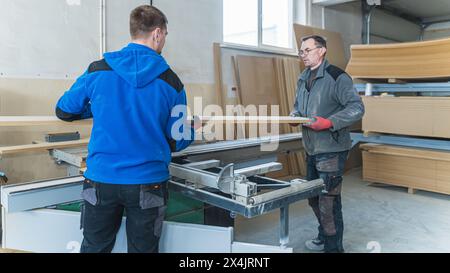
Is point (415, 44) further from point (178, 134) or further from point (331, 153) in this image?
point (178, 134)

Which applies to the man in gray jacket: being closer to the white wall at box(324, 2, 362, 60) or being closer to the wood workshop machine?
the wood workshop machine

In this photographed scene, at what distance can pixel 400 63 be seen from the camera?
13.0 ft

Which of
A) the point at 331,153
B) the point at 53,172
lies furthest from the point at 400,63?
the point at 53,172

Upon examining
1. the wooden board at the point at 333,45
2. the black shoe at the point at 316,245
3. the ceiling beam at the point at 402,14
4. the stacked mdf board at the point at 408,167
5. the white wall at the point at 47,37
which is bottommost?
the black shoe at the point at 316,245

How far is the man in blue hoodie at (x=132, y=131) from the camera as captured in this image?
4.25 ft

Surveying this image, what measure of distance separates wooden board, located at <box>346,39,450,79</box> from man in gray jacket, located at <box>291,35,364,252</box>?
6.73 ft

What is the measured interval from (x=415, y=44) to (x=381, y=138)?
1.06 meters

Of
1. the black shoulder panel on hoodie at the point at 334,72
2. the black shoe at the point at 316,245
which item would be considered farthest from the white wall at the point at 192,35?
the black shoe at the point at 316,245

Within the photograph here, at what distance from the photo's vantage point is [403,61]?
3.95m

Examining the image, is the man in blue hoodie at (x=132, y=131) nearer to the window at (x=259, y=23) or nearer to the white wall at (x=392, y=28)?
the window at (x=259, y=23)

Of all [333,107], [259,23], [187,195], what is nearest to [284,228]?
[187,195]

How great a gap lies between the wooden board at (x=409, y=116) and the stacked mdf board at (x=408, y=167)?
0.20m

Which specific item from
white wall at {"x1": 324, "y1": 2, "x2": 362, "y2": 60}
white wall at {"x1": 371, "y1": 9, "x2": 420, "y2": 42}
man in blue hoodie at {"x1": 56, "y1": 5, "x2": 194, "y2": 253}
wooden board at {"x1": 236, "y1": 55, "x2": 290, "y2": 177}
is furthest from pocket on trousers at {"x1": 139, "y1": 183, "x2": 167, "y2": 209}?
white wall at {"x1": 371, "y1": 9, "x2": 420, "y2": 42}

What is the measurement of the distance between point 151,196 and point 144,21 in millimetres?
641
